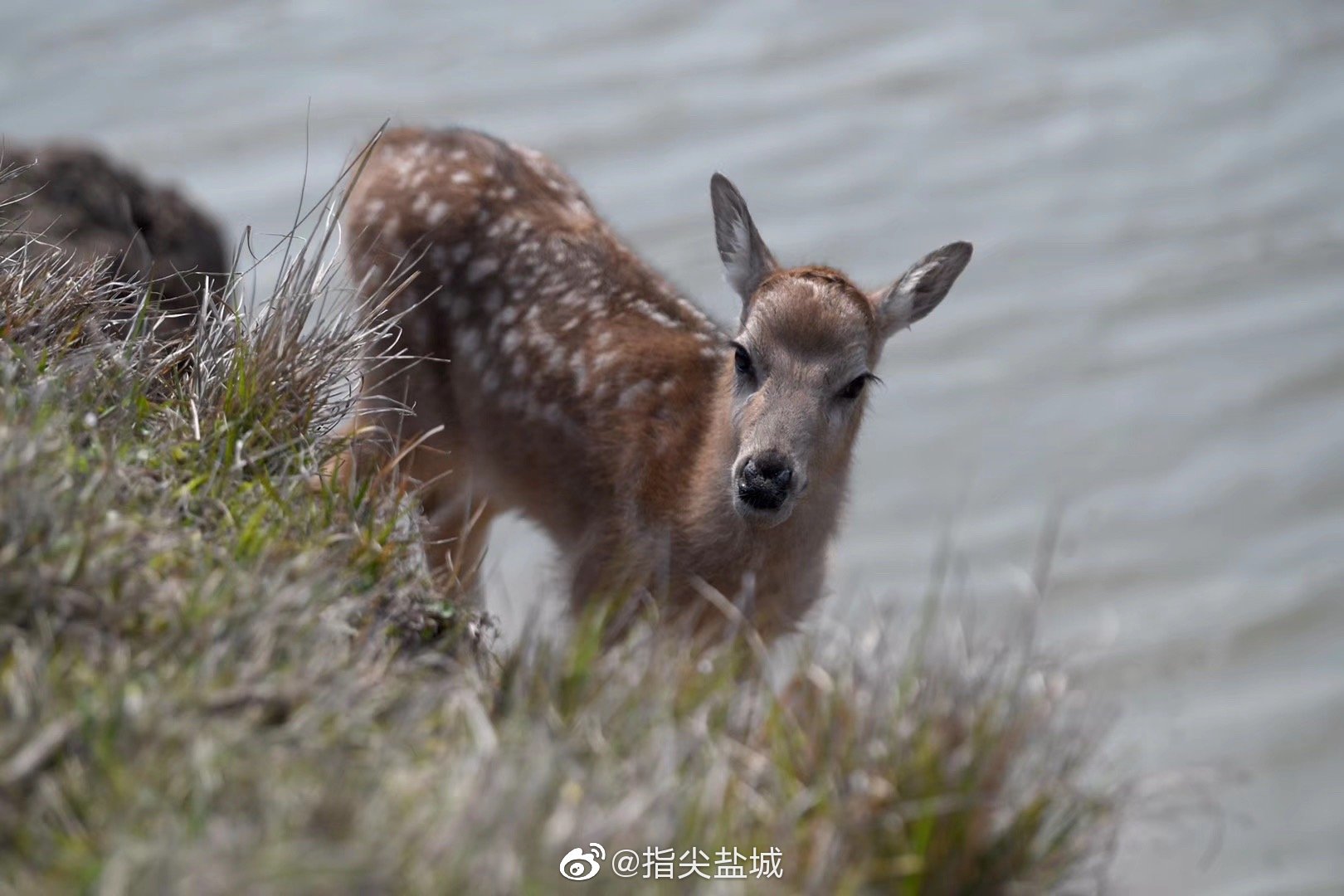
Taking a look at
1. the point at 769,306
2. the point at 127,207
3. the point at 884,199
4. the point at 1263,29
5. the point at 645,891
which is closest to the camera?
the point at 645,891

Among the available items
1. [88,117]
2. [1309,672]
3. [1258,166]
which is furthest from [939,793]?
[88,117]

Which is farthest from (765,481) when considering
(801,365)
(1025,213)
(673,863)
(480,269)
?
(1025,213)

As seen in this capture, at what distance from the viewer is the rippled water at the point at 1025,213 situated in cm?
1043

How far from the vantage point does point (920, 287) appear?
245 inches

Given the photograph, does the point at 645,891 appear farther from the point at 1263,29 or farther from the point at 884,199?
the point at 1263,29

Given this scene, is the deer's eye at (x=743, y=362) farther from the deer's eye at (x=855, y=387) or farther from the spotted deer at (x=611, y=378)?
the deer's eye at (x=855, y=387)

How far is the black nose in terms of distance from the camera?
5.38 meters

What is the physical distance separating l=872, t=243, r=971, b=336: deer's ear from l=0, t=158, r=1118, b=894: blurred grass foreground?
2.39m

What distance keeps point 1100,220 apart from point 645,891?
12078 millimetres

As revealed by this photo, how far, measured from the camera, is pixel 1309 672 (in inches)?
399

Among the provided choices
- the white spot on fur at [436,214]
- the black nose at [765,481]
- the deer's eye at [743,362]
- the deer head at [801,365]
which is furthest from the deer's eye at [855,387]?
the white spot on fur at [436,214]

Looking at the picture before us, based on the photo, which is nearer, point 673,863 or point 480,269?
point 673,863

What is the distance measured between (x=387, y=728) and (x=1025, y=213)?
11600 mm

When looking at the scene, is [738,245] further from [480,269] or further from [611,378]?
[480,269]
